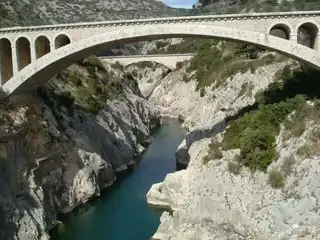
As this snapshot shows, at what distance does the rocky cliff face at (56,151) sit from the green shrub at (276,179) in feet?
34.9

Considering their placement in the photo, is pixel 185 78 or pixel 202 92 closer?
pixel 202 92

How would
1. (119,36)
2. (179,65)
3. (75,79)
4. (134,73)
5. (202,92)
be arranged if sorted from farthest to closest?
(134,73) < (179,65) < (202,92) < (75,79) < (119,36)

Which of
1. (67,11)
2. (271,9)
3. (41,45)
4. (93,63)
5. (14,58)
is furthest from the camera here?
(67,11)

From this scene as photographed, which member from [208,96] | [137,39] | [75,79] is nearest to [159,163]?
[75,79]

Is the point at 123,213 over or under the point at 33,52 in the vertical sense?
under

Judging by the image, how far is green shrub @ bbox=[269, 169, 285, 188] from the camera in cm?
1848

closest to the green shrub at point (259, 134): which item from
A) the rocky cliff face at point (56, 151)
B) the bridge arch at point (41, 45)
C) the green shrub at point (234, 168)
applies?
the green shrub at point (234, 168)

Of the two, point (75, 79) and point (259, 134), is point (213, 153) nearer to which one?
point (259, 134)

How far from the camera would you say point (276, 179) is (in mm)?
18672

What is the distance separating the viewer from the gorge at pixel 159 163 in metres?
18.6

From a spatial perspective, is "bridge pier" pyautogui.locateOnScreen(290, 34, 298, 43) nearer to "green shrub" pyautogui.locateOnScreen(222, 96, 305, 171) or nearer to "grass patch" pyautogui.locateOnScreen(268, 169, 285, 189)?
"green shrub" pyautogui.locateOnScreen(222, 96, 305, 171)

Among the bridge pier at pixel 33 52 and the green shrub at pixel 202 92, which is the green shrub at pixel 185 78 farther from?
the bridge pier at pixel 33 52

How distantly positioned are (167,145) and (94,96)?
833 cm

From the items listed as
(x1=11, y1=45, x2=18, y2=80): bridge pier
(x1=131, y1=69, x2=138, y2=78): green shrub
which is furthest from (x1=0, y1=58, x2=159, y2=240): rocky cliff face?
(x1=131, y1=69, x2=138, y2=78): green shrub
